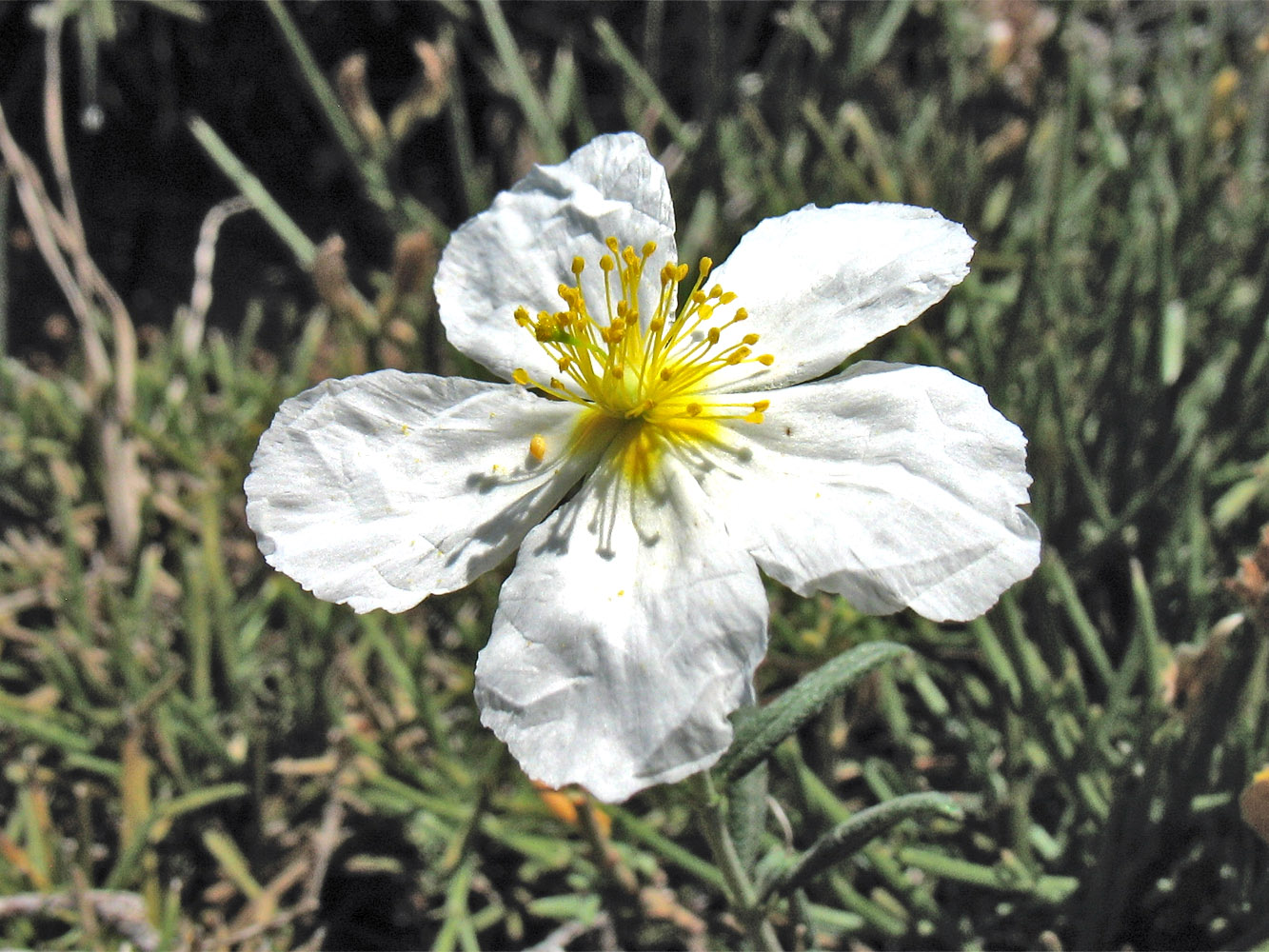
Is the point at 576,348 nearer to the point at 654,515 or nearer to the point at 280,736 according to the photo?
the point at 654,515

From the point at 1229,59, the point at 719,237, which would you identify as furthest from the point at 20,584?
the point at 1229,59

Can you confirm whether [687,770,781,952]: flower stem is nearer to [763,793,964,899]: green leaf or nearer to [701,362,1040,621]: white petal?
[763,793,964,899]: green leaf

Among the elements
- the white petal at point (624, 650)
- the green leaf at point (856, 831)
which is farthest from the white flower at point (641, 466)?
the green leaf at point (856, 831)

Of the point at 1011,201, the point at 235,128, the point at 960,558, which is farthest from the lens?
the point at 235,128

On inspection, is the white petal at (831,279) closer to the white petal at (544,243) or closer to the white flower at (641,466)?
the white flower at (641,466)

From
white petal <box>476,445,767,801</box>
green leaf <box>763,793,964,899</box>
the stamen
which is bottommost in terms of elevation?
green leaf <box>763,793,964,899</box>

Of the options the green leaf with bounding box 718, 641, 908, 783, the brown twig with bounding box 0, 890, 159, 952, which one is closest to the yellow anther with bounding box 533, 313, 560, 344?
the green leaf with bounding box 718, 641, 908, 783

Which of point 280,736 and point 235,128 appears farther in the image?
point 235,128

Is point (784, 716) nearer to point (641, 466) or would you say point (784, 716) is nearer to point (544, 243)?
point (641, 466)

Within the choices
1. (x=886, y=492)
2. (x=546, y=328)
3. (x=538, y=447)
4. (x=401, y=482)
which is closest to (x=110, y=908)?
(x=401, y=482)
